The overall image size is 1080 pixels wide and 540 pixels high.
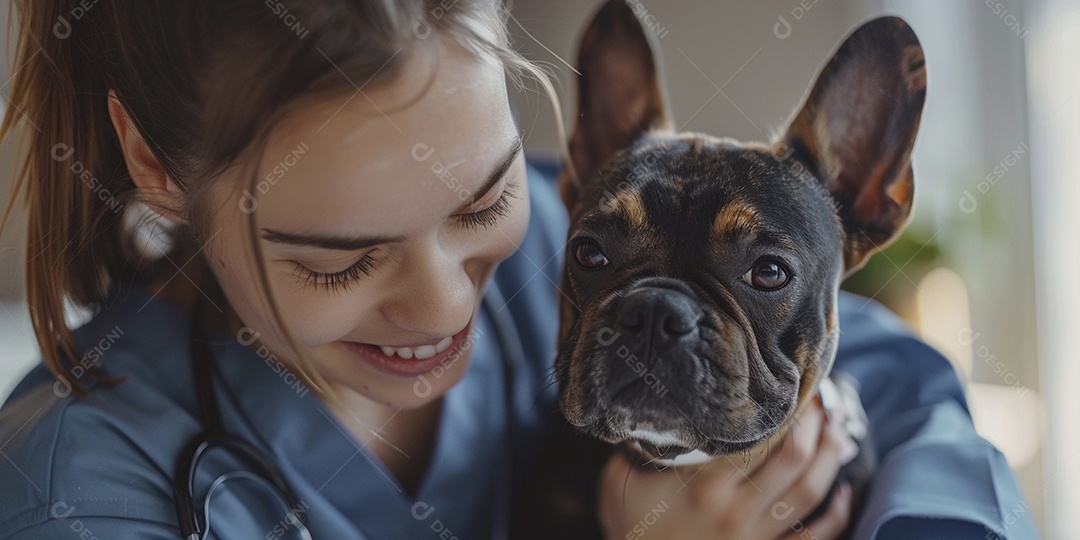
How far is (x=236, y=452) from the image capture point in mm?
720

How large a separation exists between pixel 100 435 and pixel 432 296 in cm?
32

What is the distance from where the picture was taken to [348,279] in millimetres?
630

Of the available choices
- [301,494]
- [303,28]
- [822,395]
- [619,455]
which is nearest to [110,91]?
[303,28]

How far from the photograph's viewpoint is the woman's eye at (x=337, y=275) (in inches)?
24.5

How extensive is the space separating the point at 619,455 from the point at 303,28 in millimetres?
481

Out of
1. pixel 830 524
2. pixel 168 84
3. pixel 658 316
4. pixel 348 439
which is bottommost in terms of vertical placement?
pixel 830 524

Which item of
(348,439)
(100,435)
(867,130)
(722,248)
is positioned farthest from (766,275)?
(100,435)

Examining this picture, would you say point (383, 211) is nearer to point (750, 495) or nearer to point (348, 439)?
point (348, 439)

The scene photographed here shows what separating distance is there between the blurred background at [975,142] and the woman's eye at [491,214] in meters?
0.06

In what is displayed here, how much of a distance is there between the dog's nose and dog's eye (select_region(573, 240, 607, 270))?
0.28 ft

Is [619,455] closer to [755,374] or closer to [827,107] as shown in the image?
[755,374]

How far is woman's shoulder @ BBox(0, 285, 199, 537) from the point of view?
2.10 ft

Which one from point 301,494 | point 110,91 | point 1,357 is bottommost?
point 301,494

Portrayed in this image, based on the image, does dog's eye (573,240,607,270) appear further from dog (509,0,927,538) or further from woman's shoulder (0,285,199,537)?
woman's shoulder (0,285,199,537)
